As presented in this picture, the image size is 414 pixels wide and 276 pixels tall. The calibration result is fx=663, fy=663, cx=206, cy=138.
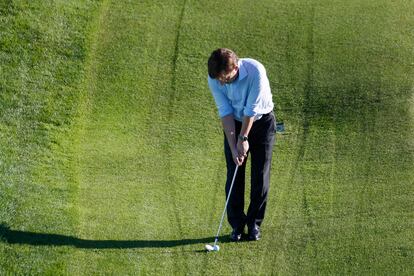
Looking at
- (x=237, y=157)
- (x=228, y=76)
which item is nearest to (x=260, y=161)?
(x=237, y=157)

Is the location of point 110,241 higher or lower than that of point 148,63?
lower

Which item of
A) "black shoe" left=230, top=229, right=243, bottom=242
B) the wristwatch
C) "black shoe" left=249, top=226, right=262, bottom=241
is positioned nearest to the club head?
"black shoe" left=230, top=229, right=243, bottom=242

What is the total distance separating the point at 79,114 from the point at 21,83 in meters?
0.87

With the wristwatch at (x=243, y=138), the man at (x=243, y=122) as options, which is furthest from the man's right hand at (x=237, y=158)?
the wristwatch at (x=243, y=138)

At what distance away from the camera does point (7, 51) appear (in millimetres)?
8836

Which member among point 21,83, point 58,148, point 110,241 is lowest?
point 110,241

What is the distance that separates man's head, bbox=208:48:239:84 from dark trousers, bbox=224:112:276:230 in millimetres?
785

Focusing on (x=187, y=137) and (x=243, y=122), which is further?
(x=187, y=137)

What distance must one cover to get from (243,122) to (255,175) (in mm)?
697

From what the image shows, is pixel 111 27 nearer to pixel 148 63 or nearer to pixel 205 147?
pixel 148 63

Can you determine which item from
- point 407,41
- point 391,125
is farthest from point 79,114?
point 407,41

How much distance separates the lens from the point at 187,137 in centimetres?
830

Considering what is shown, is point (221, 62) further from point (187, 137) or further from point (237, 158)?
point (187, 137)

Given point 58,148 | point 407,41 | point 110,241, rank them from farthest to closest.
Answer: point 407,41, point 58,148, point 110,241
